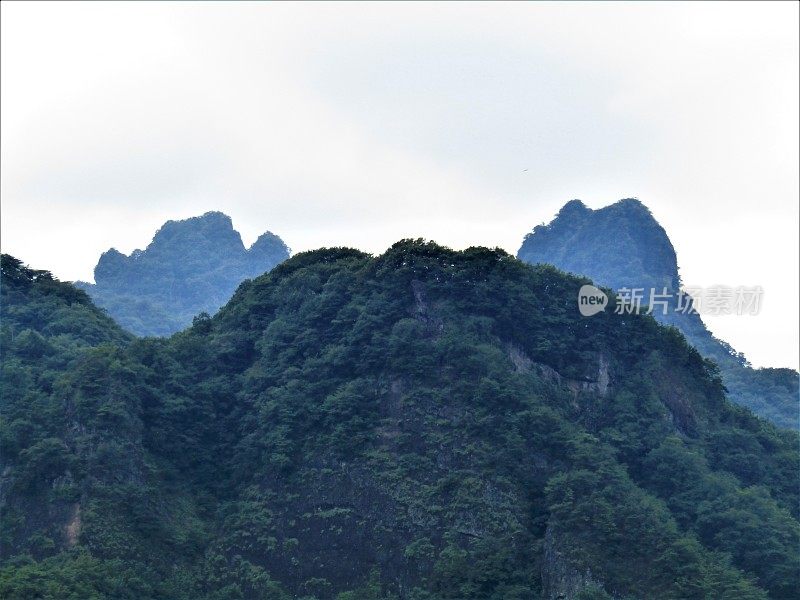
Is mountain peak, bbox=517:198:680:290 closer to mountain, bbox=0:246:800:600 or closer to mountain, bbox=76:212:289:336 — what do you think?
mountain, bbox=76:212:289:336

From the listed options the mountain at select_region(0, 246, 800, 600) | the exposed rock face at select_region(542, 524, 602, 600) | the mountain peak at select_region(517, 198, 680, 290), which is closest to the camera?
the exposed rock face at select_region(542, 524, 602, 600)

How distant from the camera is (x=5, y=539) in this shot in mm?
29547

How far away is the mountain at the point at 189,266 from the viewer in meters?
89.6

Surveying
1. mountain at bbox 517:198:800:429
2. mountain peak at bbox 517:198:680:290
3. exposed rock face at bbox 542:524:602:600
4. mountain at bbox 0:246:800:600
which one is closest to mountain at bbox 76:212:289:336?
mountain at bbox 517:198:800:429

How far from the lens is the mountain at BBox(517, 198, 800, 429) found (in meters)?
75.5

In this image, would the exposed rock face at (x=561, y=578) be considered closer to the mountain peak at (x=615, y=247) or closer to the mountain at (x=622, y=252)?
the mountain at (x=622, y=252)

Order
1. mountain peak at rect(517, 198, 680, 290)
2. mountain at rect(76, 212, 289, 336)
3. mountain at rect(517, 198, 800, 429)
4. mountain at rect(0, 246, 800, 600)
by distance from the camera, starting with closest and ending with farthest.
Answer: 1. mountain at rect(0, 246, 800, 600)
2. mountain at rect(517, 198, 800, 429)
3. mountain peak at rect(517, 198, 680, 290)
4. mountain at rect(76, 212, 289, 336)

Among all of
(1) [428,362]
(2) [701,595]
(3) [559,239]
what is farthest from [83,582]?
(3) [559,239]

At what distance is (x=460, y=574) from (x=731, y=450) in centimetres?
1182

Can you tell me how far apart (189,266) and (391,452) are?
62.0 metres

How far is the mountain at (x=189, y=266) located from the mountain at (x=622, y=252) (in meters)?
23.7

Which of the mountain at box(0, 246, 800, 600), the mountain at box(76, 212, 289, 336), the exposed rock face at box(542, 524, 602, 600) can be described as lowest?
the exposed rock face at box(542, 524, 602, 600)

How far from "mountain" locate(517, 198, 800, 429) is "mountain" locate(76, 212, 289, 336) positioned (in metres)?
23.7

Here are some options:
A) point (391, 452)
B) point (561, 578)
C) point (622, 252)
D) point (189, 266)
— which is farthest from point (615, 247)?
point (561, 578)
